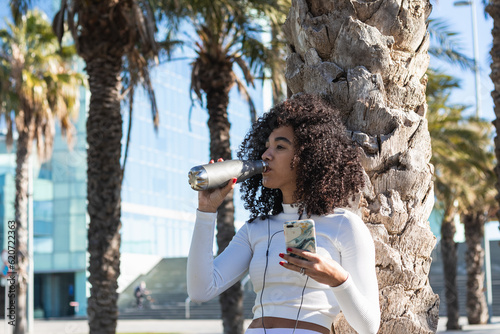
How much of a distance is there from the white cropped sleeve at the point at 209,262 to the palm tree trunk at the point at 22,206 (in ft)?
57.3

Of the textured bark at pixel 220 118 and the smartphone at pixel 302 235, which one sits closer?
the smartphone at pixel 302 235

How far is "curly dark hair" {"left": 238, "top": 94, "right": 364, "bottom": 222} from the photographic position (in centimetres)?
280

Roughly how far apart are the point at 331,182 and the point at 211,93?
33.5 feet

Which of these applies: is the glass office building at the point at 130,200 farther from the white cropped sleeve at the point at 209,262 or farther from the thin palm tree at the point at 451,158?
the white cropped sleeve at the point at 209,262

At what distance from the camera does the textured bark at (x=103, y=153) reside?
9.52 m

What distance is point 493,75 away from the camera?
8305mm

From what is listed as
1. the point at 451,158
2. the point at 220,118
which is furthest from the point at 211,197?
the point at 451,158

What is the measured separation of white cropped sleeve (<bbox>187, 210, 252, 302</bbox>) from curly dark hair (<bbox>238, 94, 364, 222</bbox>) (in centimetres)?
19

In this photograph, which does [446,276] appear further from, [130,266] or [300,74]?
[130,266]

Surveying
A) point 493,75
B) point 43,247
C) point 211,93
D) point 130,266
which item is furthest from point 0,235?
point 493,75

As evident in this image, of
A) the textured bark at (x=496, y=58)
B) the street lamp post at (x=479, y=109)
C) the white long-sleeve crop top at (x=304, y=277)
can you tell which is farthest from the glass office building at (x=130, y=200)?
the white long-sleeve crop top at (x=304, y=277)

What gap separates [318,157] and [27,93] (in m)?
17.8

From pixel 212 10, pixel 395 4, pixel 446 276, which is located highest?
pixel 212 10

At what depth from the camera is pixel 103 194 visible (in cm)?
963
